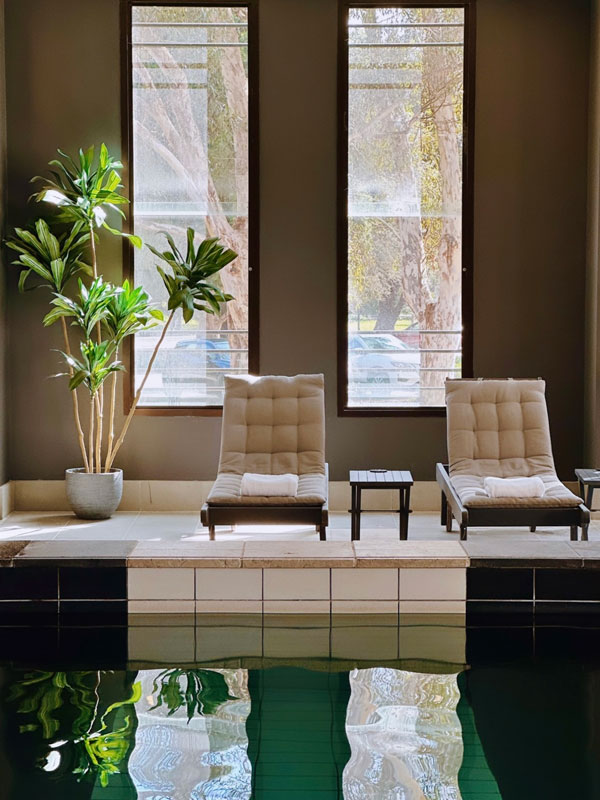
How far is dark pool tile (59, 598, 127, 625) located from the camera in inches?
141

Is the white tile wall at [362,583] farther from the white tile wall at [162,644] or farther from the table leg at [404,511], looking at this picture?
the table leg at [404,511]

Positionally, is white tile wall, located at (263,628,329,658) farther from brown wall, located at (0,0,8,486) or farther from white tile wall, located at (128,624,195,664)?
brown wall, located at (0,0,8,486)

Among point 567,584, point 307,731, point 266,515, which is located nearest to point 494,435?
point 266,515

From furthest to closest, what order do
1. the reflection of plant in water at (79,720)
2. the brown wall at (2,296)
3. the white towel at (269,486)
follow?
the brown wall at (2,296) < the white towel at (269,486) < the reflection of plant in water at (79,720)

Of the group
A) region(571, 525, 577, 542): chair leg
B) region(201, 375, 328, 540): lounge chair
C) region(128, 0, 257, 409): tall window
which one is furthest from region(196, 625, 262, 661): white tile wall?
region(128, 0, 257, 409): tall window

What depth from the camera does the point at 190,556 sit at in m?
3.61

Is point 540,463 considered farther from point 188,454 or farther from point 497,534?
point 188,454

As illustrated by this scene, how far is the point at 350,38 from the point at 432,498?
3.30 metres

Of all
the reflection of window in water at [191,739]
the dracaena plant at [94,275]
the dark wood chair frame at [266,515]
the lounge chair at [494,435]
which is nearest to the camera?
the reflection of window in water at [191,739]

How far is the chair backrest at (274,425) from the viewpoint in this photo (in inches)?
256

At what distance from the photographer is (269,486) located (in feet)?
19.3

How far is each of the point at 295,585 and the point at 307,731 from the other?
0.94 metres

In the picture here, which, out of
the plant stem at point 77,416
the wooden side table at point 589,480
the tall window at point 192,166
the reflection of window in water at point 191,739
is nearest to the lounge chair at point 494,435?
the wooden side table at point 589,480

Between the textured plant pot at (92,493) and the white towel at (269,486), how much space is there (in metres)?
1.31
